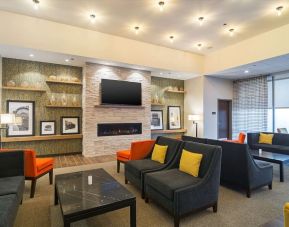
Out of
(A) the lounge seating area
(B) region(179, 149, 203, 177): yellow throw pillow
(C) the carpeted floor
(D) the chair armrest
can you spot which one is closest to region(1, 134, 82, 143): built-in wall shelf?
(A) the lounge seating area

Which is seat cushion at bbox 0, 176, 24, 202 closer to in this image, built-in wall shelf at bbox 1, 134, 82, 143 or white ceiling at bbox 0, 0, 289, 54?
built-in wall shelf at bbox 1, 134, 82, 143

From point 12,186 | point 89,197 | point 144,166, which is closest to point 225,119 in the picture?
point 144,166

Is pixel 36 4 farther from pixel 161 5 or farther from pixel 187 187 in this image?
pixel 187 187

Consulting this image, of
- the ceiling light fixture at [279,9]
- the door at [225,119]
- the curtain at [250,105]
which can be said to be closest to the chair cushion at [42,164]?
the ceiling light fixture at [279,9]

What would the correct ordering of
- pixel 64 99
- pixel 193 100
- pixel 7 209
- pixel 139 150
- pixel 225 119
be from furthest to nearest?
pixel 225 119 → pixel 193 100 → pixel 64 99 → pixel 139 150 → pixel 7 209

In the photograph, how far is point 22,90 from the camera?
18.7 feet

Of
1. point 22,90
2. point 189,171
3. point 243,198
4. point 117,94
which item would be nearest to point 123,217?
point 189,171

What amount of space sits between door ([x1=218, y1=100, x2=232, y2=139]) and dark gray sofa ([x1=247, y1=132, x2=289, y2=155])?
2212 millimetres

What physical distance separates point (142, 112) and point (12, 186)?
5.07 m

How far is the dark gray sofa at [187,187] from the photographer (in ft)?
7.41

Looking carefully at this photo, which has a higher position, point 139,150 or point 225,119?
point 225,119

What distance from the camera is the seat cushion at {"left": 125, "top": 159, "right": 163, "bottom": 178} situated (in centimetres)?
318

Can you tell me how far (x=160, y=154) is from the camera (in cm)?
354

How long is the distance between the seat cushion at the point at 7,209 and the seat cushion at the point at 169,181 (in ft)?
5.70
